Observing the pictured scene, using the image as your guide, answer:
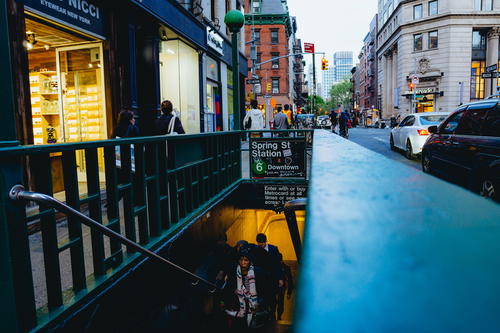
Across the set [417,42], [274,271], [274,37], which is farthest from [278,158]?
[417,42]

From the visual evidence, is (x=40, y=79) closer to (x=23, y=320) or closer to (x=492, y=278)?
(x=23, y=320)

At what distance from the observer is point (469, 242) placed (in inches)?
21.5

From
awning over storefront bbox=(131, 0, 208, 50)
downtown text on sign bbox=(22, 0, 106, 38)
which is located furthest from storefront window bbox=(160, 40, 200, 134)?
downtown text on sign bbox=(22, 0, 106, 38)

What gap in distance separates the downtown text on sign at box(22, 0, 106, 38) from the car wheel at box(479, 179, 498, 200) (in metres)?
8.13

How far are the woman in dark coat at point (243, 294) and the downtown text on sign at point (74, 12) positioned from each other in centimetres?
563

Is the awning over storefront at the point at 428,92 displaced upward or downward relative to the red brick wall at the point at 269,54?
downward

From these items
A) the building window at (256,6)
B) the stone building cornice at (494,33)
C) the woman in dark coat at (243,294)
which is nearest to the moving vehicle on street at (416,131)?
the woman in dark coat at (243,294)

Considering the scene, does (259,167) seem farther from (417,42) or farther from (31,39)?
(417,42)

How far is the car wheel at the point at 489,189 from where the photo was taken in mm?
6036

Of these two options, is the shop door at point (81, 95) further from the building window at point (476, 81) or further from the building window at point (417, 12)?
the building window at point (417, 12)

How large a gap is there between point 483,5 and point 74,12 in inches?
2312

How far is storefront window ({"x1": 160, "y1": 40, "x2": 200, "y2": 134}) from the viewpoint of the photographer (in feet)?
40.6

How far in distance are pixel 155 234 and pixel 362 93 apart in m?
111

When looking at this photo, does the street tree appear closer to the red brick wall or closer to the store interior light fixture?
the red brick wall
